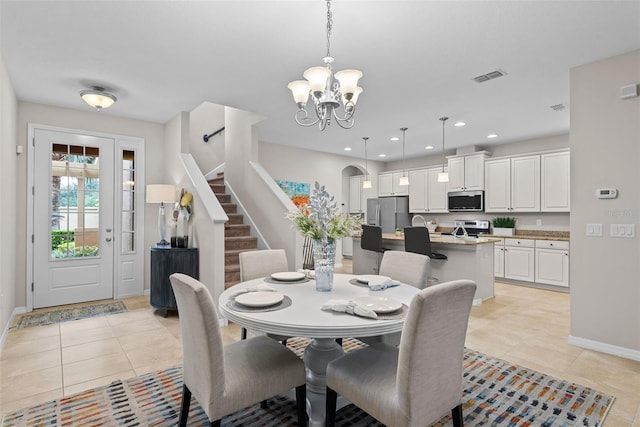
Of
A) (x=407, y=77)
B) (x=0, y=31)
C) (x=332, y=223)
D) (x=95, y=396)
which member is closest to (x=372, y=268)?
(x=407, y=77)

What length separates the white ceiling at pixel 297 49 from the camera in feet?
7.20

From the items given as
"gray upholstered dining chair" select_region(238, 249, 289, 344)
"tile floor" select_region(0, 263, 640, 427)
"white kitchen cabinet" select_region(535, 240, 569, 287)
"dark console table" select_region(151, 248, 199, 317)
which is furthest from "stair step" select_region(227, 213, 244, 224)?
"white kitchen cabinet" select_region(535, 240, 569, 287)

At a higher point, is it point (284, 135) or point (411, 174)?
point (284, 135)

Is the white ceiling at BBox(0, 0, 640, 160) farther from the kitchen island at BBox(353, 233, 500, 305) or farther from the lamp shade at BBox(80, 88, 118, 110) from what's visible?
the kitchen island at BBox(353, 233, 500, 305)

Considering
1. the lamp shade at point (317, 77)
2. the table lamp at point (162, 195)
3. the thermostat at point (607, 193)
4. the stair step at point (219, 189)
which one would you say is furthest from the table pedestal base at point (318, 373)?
the stair step at point (219, 189)

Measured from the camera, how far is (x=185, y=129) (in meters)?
4.42

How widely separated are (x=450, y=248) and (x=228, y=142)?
3959mm

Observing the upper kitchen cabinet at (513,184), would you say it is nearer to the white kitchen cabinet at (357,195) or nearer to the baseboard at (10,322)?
the white kitchen cabinet at (357,195)

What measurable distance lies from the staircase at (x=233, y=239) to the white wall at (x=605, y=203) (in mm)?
3584

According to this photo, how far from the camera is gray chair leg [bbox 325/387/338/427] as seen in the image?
161 cm

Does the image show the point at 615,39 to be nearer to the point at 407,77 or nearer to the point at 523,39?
the point at 523,39

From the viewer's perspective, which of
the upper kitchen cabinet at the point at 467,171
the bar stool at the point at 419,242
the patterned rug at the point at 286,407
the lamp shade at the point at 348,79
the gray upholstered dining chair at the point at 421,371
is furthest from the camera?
the upper kitchen cabinet at the point at 467,171

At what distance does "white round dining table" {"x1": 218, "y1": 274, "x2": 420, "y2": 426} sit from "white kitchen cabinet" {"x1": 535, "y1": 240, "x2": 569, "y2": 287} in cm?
421

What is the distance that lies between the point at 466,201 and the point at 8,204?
6716 millimetres
